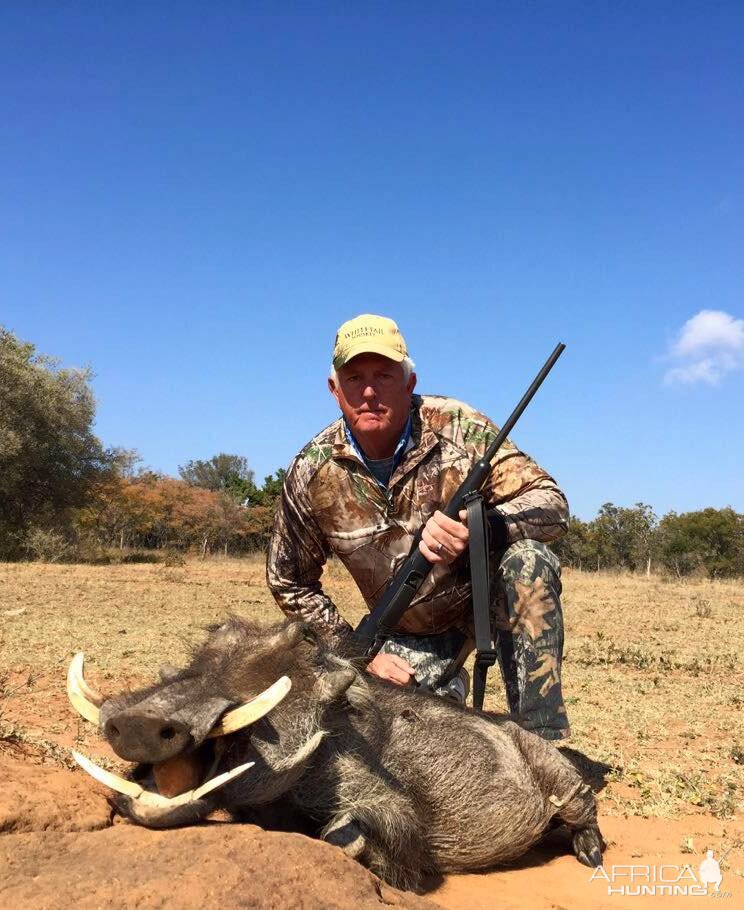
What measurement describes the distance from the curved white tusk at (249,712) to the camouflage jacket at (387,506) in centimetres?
205

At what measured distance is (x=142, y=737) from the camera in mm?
2117

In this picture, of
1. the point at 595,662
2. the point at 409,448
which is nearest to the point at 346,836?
the point at 409,448

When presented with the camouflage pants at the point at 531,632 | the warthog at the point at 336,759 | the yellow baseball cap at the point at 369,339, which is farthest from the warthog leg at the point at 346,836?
the yellow baseball cap at the point at 369,339

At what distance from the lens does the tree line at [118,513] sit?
2248cm

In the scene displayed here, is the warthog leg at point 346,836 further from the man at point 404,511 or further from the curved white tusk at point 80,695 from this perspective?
the man at point 404,511

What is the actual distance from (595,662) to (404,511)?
15.1ft

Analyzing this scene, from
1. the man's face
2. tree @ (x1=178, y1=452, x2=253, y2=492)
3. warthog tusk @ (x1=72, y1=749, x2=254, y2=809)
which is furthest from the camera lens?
tree @ (x1=178, y1=452, x2=253, y2=492)

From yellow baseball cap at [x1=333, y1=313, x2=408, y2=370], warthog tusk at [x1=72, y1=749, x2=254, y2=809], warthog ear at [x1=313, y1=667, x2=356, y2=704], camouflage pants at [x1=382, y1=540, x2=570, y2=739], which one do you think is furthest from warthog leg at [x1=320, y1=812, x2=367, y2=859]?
yellow baseball cap at [x1=333, y1=313, x2=408, y2=370]

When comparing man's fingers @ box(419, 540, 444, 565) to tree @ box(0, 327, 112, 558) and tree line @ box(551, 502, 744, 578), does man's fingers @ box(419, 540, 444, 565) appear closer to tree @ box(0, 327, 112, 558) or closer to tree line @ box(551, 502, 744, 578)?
tree @ box(0, 327, 112, 558)

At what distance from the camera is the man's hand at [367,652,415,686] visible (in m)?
3.77

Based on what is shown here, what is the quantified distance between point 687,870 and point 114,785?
7.59ft

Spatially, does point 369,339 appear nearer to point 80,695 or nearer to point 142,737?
point 80,695

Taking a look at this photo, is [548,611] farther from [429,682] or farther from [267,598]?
[267,598]

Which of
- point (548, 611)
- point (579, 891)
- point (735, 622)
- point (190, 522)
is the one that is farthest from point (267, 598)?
point (190, 522)
